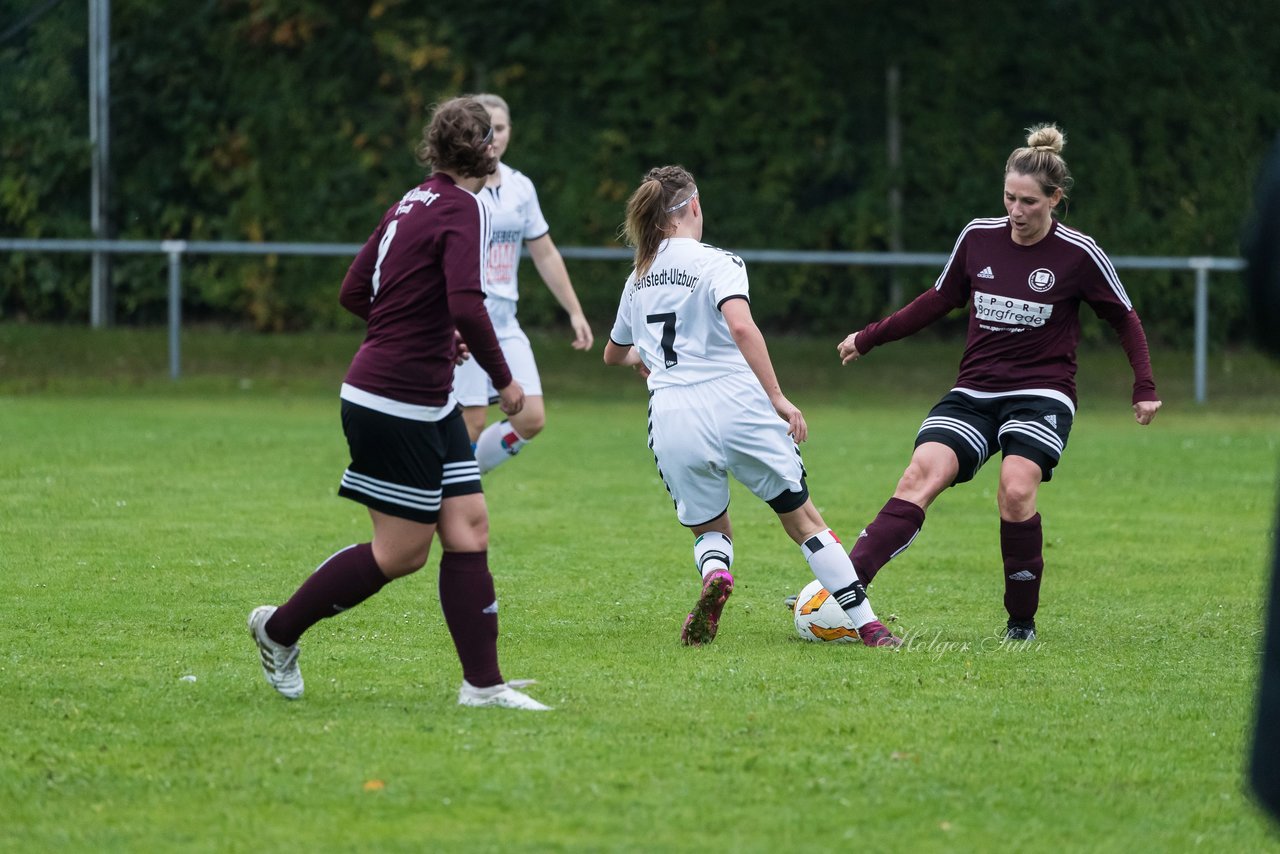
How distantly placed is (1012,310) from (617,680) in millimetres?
2185

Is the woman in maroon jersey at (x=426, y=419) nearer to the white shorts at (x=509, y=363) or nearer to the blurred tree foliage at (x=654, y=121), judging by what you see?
the white shorts at (x=509, y=363)

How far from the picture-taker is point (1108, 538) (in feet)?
30.0

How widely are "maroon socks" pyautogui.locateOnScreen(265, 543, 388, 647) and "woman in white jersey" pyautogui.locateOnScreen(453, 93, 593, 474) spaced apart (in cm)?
407

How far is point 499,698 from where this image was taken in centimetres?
514

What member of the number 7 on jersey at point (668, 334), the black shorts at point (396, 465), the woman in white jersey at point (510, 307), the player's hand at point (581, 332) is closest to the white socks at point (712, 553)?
the number 7 on jersey at point (668, 334)

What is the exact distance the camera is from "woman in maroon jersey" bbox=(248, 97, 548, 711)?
500 centimetres

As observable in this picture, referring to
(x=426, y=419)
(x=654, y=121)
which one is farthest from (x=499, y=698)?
(x=654, y=121)

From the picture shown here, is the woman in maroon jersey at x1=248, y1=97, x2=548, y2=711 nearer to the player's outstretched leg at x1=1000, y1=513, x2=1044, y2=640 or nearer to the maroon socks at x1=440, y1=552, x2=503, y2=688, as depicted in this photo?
the maroon socks at x1=440, y1=552, x2=503, y2=688

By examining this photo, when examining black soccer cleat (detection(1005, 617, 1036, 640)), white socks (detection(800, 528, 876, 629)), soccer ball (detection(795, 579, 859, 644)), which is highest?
white socks (detection(800, 528, 876, 629))

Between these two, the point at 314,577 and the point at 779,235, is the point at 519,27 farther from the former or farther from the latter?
the point at 314,577

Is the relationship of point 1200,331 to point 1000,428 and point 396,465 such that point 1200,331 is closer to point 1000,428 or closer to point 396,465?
point 1000,428

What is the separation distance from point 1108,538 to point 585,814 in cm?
566

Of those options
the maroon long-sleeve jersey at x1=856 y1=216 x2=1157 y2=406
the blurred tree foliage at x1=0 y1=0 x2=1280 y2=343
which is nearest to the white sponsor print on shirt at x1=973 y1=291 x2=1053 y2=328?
the maroon long-sleeve jersey at x1=856 y1=216 x2=1157 y2=406

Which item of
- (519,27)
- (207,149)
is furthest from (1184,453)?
(207,149)
